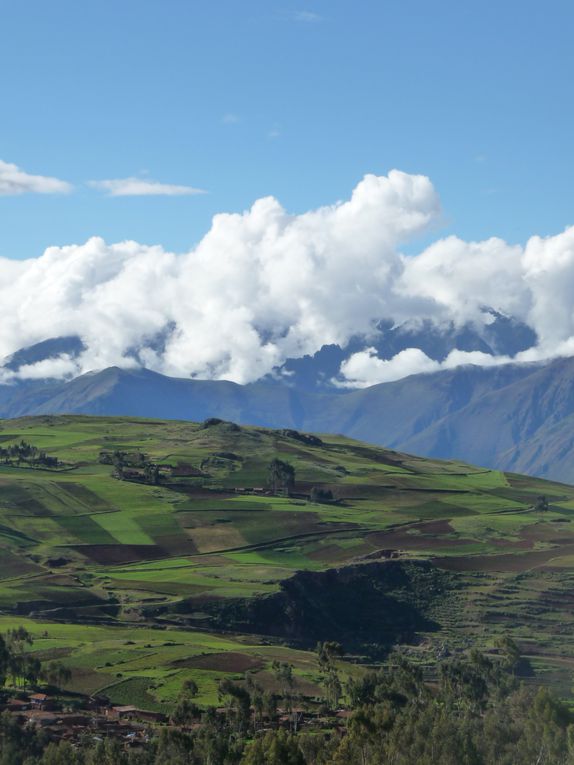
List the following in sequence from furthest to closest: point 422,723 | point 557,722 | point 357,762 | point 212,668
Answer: point 212,668
point 557,722
point 422,723
point 357,762

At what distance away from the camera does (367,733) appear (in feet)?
455

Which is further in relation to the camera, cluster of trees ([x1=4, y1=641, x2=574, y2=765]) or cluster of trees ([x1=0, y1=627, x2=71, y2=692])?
cluster of trees ([x1=0, y1=627, x2=71, y2=692])

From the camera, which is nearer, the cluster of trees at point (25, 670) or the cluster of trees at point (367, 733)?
the cluster of trees at point (367, 733)

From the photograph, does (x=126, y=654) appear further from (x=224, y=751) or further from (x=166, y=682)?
(x=224, y=751)

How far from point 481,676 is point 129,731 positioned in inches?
2240

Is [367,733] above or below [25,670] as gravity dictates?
below

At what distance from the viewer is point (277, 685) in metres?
176

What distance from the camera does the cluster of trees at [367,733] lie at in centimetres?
13162

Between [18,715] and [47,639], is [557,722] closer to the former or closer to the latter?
[18,715]

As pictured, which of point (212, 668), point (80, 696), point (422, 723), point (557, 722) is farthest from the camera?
point (212, 668)

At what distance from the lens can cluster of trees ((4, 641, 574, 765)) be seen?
132m

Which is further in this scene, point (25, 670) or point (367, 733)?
point (25, 670)

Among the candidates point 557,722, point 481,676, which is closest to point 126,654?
point 481,676

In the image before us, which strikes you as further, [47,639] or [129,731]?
[47,639]
